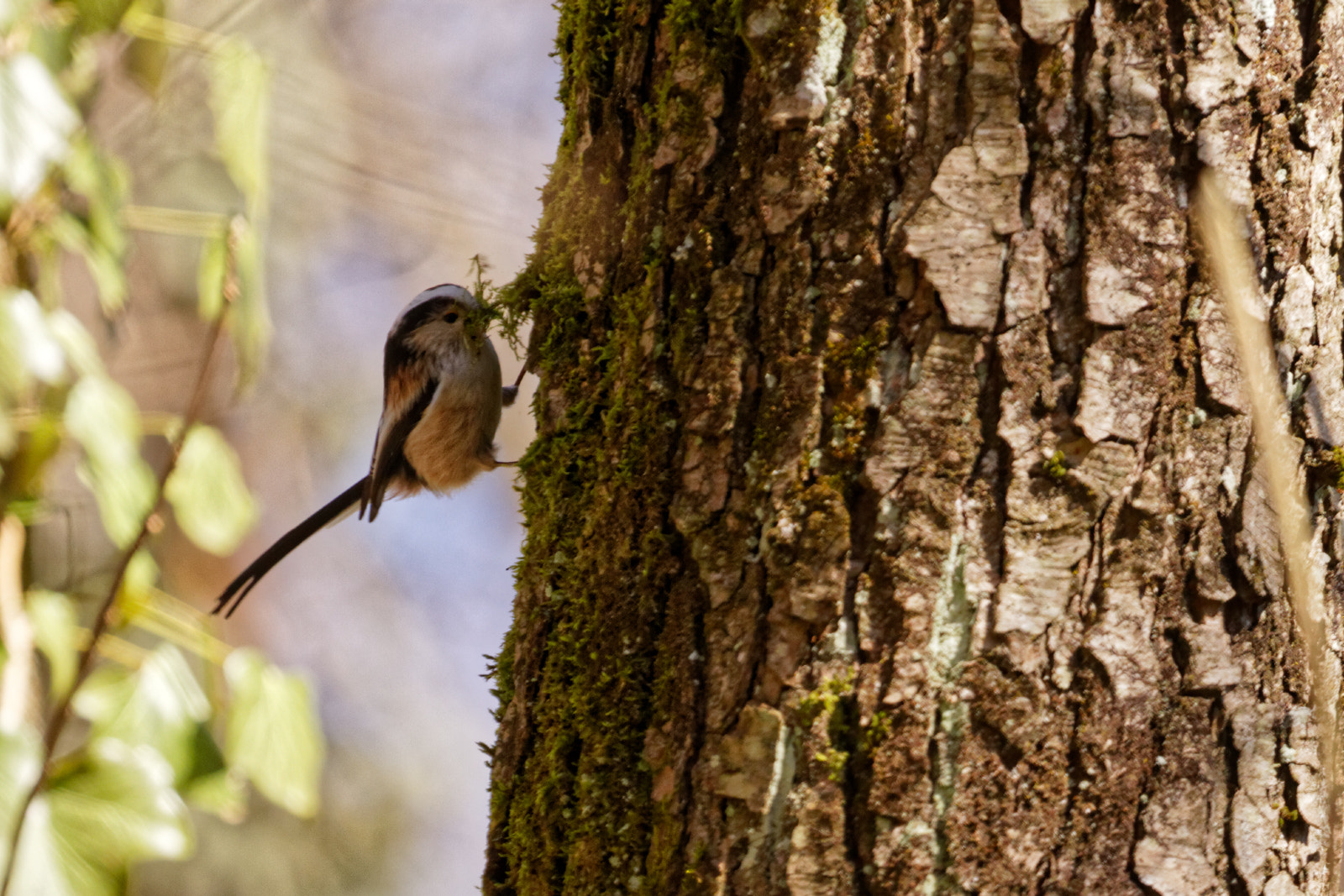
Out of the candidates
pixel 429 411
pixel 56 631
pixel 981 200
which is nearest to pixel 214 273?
pixel 56 631

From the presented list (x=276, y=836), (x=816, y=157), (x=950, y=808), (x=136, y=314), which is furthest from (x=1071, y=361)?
(x=276, y=836)

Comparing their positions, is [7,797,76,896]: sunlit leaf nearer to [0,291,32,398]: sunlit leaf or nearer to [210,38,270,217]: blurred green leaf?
[0,291,32,398]: sunlit leaf

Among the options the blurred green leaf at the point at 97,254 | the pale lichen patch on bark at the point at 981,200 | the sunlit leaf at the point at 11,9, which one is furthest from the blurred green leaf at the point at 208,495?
the pale lichen patch on bark at the point at 981,200

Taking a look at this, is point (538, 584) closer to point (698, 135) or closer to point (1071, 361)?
point (698, 135)

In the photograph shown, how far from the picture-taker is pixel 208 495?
5.34 feet

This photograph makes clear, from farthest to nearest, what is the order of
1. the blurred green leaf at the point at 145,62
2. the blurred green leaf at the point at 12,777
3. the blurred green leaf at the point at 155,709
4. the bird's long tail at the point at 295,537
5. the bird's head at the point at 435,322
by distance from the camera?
the bird's head at the point at 435,322
the bird's long tail at the point at 295,537
the blurred green leaf at the point at 145,62
the blurred green leaf at the point at 155,709
the blurred green leaf at the point at 12,777

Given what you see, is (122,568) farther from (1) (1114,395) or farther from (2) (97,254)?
(1) (1114,395)

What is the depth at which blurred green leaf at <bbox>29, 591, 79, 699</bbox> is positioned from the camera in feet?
4.78

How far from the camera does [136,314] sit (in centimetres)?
453

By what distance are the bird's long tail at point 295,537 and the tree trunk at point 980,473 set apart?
212 cm

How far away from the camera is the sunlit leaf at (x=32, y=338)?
1225mm

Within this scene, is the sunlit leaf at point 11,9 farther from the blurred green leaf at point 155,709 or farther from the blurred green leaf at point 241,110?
the blurred green leaf at point 155,709

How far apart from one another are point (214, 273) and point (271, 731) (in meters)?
0.67

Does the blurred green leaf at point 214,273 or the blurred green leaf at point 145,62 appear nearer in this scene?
the blurred green leaf at point 214,273
